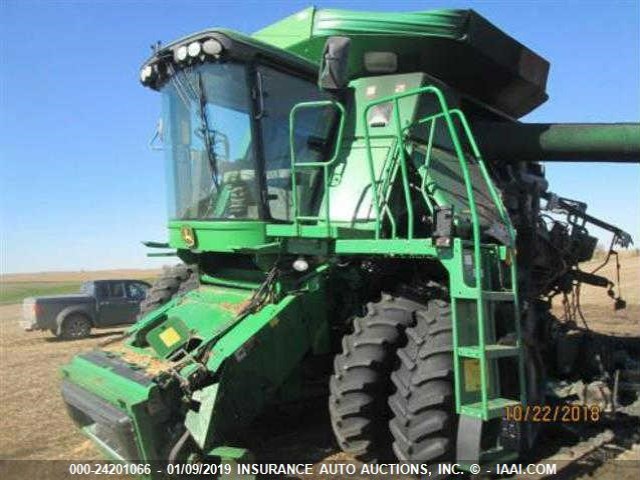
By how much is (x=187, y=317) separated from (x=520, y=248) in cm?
331

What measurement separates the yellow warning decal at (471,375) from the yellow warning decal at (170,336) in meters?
2.28

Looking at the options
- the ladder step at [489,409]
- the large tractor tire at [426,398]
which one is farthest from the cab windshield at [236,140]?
the ladder step at [489,409]

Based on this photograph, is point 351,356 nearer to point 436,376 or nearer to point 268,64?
point 436,376

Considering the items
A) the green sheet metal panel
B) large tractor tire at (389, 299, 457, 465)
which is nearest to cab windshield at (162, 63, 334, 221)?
the green sheet metal panel

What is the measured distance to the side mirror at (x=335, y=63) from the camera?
204 inches

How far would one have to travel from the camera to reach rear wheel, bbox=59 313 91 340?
1752 cm

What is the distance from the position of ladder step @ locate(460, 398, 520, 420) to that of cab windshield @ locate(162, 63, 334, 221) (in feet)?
7.44

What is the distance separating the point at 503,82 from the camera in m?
7.17

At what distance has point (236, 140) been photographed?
5676mm

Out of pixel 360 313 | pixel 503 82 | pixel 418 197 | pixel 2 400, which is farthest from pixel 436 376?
pixel 2 400

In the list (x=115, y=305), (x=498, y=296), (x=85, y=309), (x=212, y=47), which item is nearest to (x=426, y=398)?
(x=498, y=296)

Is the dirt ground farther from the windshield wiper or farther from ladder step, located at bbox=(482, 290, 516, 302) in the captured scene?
the windshield wiper
